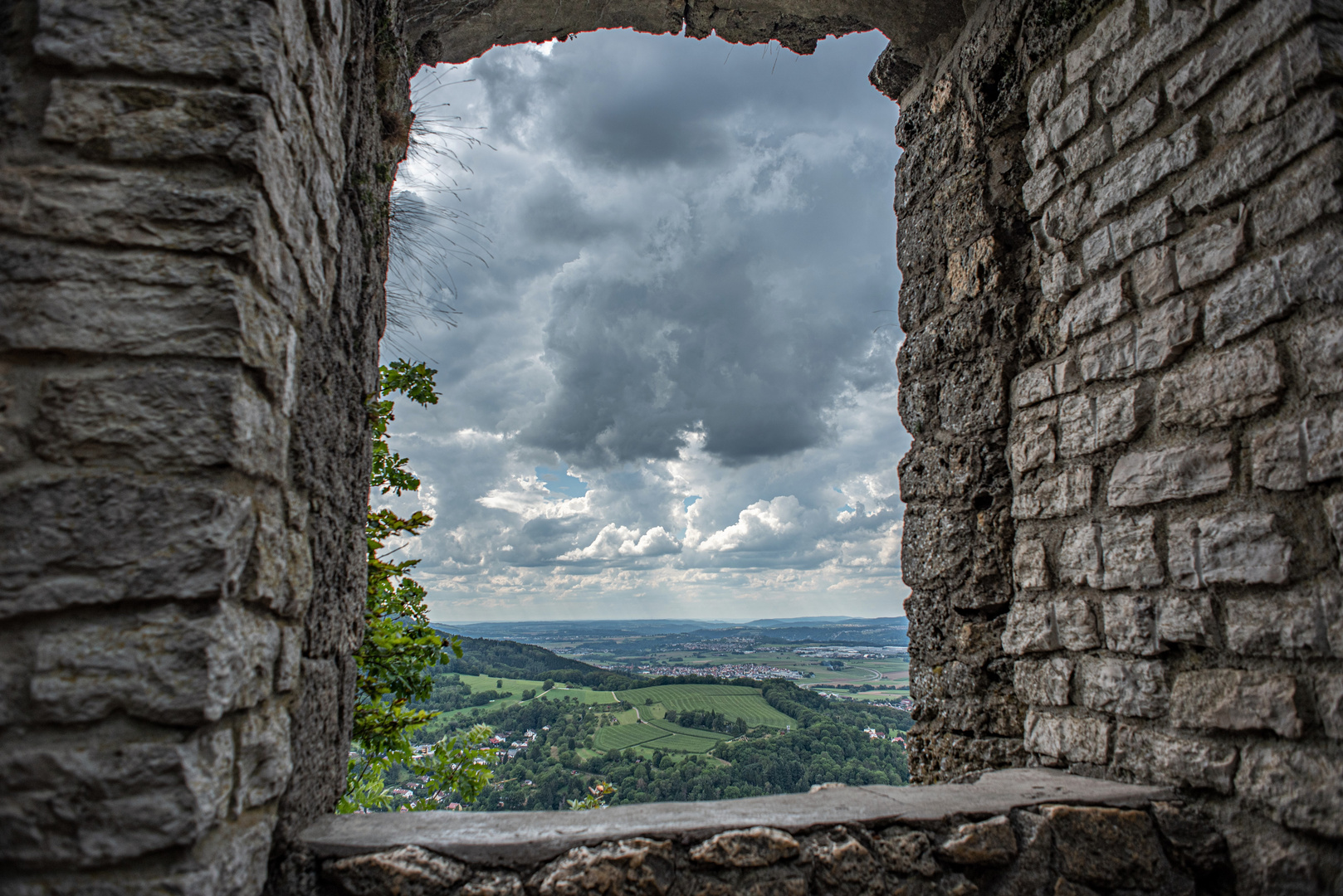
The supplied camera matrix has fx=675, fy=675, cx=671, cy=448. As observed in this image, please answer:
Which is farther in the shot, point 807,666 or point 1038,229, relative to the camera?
point 807,666

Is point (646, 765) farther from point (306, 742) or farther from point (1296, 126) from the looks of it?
point (1296, 126)

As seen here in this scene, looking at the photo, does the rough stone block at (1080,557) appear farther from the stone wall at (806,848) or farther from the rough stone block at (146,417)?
the rough stone block at (146,417)

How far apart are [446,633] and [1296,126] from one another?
3237 mm

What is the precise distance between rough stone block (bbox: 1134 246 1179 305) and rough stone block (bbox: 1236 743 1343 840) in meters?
1.11

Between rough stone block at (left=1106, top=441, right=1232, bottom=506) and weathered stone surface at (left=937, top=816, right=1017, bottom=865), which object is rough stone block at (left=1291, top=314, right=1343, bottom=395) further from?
weathered stone surface at (left=937, top=816, right=1017, bottom=865)

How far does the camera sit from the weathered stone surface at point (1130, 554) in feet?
5.81

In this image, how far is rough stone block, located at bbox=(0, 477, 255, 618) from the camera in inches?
38.1

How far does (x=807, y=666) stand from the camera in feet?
46.2

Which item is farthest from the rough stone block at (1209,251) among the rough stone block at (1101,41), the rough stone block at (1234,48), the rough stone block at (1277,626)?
the rough stone block at (1277,626)

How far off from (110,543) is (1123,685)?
2259 mm

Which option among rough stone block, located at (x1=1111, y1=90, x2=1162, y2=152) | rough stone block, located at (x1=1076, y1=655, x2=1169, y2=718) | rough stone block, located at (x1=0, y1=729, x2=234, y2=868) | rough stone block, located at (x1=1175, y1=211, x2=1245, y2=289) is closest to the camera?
Result: rough stone block, located at (x1=0, y1=729, x2=234, y2=868)

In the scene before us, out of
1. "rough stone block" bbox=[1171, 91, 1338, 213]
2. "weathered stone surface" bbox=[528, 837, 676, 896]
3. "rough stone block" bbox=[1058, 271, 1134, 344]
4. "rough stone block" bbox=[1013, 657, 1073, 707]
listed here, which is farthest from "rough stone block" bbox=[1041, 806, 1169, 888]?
"rough stone block" bbox=[1171, 91, 1338, 213]

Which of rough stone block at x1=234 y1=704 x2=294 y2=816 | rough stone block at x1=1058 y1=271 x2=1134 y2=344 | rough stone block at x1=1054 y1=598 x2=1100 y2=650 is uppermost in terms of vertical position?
rough stone block at x1=1058 y1=271 x2=1134 y2=344

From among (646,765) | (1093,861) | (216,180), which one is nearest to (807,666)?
(646,765)
